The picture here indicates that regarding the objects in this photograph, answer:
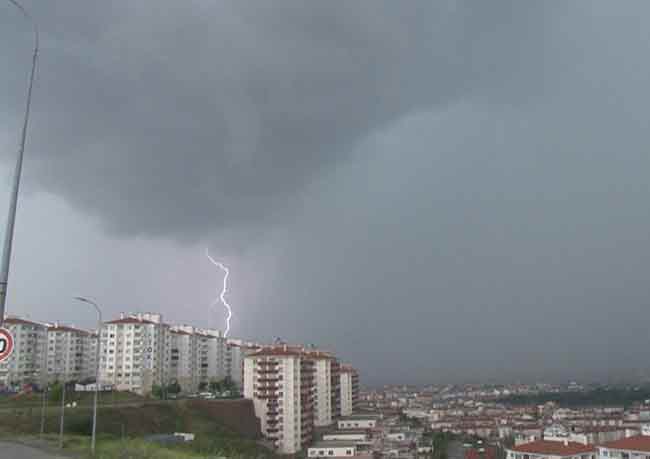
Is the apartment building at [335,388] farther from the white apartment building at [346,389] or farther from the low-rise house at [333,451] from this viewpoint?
the low-rise house at [333,451]

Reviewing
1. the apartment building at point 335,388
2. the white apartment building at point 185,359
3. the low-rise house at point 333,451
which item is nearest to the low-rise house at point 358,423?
the apartment building at point 335,388

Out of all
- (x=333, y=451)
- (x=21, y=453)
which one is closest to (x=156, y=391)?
(x=333, y=451)

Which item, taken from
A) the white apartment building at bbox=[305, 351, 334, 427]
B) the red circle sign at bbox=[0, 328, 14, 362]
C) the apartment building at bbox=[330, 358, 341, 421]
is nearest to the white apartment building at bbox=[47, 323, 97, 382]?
the white apartment building at bbox=[305, 351, 334, 427]

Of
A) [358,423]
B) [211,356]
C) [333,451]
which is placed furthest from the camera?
[211,356]

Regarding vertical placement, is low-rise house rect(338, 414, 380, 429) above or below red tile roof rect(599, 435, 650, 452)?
below

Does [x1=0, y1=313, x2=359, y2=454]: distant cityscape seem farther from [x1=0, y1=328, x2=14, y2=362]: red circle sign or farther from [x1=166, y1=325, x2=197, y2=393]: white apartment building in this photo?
[x1=0, y1=328, x2=14, y2=362]: red circle sign

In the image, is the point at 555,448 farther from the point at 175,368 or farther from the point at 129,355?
the point at 175,368

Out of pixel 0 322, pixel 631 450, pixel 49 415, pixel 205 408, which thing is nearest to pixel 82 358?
pixel 205 408
